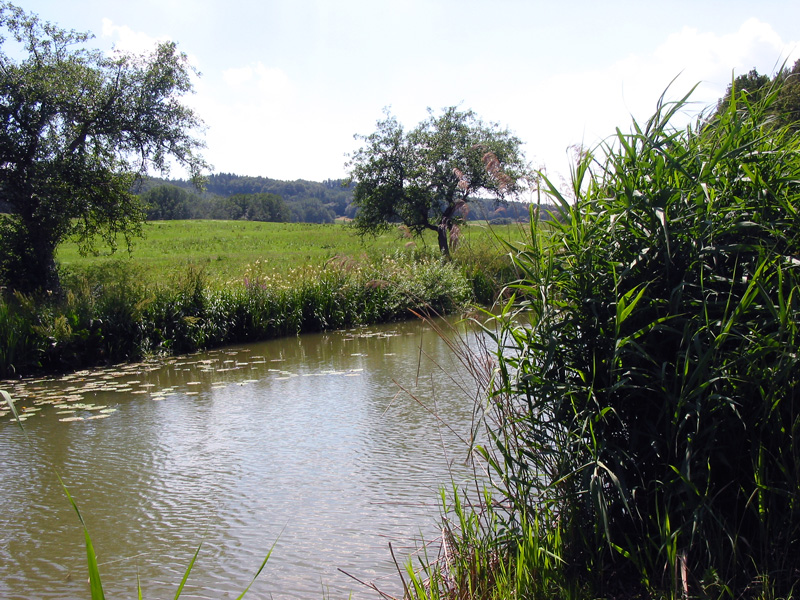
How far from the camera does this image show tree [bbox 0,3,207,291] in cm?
1206

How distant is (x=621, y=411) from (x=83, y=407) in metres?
7.01

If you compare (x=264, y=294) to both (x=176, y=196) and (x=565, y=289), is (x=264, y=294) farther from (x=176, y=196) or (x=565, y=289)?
(x=176, y=196)

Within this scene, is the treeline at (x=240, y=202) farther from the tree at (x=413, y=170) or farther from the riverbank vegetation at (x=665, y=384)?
the riverbank vegetation at (x=665, y=384)

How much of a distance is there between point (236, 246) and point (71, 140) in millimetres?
18955

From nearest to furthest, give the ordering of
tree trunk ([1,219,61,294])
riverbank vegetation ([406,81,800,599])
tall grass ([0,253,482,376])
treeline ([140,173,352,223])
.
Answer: riverbank vegetation ([406,81,800,599]) → tall grass ([0,253,482,376]) → tree trunk ([1,219,61,294]) → treeline ([140,173,352,223])

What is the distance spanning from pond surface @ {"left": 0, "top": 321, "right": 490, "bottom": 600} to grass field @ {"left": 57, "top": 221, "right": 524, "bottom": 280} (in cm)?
1119

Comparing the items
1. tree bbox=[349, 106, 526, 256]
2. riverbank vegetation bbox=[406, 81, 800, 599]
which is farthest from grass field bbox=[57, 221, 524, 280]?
riverbank vegetation bbox=[406, 81, 800, 599]

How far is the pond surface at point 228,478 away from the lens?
379cm

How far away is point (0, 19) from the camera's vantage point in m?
12.8

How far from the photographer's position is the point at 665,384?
8.36 feet

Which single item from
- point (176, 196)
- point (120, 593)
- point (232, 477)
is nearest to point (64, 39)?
point (232, 477)

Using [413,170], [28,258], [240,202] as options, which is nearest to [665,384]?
[28,258]

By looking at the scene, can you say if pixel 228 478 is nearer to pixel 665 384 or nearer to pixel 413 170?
pixel 665 384

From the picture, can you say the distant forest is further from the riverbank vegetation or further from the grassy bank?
the riverbank vegetation
